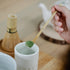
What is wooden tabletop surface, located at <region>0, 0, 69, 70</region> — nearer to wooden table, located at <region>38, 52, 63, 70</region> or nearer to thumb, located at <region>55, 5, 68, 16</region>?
wooden table, located at <region>38, 52, 63, 70</region>

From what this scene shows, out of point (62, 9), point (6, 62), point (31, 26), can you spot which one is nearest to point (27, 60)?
point (6, 62)

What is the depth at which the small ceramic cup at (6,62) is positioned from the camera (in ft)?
1.68

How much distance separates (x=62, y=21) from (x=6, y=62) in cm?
37

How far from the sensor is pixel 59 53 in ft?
2.63

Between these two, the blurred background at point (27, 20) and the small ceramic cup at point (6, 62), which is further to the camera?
the blurred background at point (27, 20)

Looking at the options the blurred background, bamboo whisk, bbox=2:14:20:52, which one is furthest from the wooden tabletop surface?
bamboo whisk, bbox=2:14:20:52

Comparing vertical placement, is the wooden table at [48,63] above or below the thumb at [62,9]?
below

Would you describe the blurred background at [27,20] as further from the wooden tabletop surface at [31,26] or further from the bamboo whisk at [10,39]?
the bamboo whisk at [10,39]

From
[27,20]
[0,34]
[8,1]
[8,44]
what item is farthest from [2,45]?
[8,1]

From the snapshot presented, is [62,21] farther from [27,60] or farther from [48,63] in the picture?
[27,60]

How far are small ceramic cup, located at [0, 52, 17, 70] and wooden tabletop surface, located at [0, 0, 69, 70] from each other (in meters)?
0.17

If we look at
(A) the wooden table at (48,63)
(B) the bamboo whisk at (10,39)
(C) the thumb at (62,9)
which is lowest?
(A) the wooden table at (48,63)

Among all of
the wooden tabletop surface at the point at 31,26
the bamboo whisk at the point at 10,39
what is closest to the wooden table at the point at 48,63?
the wooden tabletop surface at the point at 31,26

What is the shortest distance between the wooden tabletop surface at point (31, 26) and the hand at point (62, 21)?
54 millimetres
